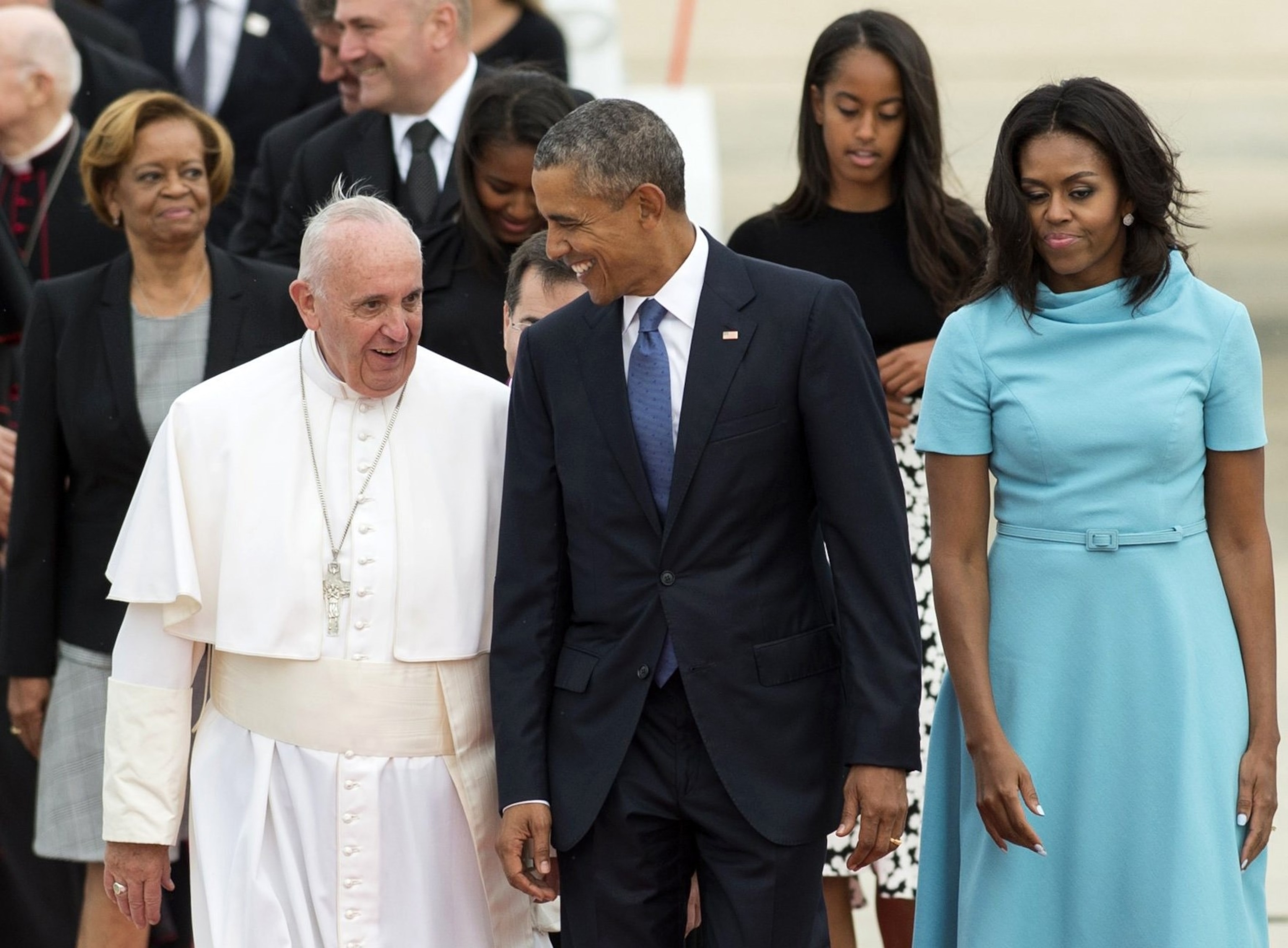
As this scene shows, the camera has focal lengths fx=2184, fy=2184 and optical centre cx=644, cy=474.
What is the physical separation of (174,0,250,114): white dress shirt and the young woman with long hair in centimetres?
269

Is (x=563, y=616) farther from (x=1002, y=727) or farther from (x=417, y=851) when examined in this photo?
(x=1002, y=727)

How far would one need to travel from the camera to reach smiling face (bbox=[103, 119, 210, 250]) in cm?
525

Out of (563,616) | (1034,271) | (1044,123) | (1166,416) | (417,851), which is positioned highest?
(1044,123)

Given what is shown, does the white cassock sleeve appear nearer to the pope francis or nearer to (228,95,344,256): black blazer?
the pope francis

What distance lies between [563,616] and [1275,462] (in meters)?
6.14

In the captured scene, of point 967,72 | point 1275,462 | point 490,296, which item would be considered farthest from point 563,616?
point 967,72

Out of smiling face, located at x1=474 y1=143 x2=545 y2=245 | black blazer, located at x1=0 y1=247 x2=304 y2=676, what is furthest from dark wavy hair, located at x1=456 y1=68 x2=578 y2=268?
black blazer, located at x1=0 y1=247 x2=304 y2=676

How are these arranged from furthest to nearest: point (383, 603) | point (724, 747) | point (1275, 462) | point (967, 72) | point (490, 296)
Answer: point (967, 72)
point (1275, 462)
point (490, 296)
point (383, 603)
point (724, 747)

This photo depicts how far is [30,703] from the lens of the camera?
17.2 feet

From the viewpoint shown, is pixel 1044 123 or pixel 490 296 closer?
pixel 1044 123

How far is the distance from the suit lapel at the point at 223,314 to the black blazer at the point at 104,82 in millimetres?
1762

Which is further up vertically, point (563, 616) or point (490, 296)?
point (490, 296)

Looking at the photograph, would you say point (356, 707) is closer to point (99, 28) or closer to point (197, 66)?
point (197, 66)

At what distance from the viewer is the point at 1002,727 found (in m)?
3.92
